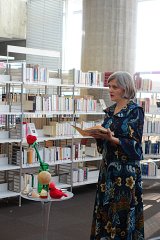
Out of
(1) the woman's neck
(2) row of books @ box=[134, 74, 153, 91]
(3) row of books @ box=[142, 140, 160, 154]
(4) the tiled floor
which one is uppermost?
(2) row of books @ box=[134, 74, 153, 91]

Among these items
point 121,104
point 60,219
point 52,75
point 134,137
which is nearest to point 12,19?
point 52,75

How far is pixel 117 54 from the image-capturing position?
879 centimetres

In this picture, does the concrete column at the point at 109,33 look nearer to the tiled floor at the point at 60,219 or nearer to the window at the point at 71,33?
the tiled floor at the point at 60,219

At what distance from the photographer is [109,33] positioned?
8.78 m

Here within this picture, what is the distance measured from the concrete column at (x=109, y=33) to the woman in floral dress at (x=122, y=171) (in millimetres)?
5374

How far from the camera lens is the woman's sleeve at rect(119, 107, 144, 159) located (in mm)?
3380

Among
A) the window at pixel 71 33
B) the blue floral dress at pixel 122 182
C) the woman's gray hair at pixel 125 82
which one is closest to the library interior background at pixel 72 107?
the blue floral dress at pixel 122 182

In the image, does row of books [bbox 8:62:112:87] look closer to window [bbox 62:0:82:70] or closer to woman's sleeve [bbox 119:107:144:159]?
woman's sleeve [bbox 119:107:144:159]

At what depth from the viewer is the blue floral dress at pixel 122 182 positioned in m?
3.43

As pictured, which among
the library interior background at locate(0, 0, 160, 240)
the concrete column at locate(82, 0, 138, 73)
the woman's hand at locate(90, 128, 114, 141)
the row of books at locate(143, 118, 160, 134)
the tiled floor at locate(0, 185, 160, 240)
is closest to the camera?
the woman's hand at locate(90, 128, 114, 141)

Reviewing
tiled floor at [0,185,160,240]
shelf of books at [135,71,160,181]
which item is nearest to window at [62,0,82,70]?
shelf of books at [135,71,160,181]

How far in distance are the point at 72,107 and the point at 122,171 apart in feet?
13.3

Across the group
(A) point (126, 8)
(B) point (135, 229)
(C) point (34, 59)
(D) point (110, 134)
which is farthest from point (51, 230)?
(C) point (34, 59)

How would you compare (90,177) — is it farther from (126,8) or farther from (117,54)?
(126,8)
